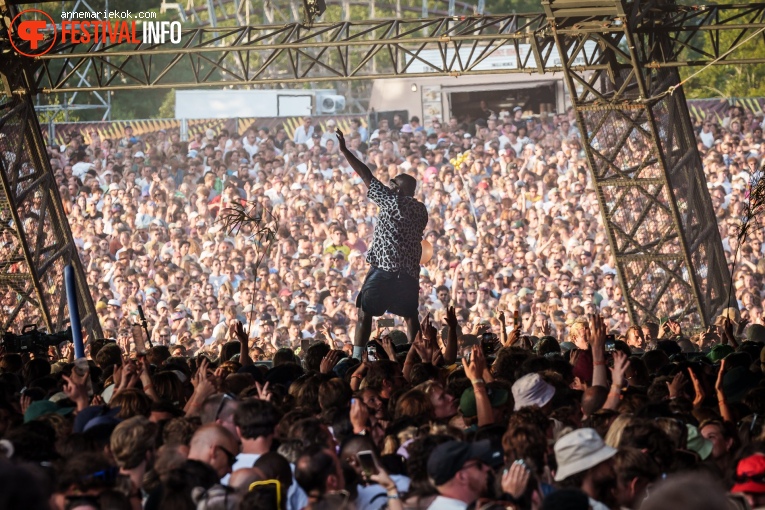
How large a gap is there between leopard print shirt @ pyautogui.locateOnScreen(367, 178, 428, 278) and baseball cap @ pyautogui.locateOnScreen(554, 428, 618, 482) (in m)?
8.02

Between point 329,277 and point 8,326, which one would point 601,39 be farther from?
point 8,326

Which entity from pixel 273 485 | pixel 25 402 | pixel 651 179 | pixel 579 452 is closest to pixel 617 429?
pixel 579 452

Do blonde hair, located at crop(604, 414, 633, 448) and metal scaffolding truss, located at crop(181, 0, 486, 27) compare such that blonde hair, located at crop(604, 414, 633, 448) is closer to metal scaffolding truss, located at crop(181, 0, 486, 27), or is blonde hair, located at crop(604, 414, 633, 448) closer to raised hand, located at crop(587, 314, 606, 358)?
raised hand, located at crop(587, 314, 606, 358)

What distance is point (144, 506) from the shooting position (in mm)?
5320

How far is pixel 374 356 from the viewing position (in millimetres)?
10172

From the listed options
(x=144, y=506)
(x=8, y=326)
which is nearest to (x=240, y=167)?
(x=8, y=326)

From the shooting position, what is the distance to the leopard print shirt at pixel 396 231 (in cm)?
1341

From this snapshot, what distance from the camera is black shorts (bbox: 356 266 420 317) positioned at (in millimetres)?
13539

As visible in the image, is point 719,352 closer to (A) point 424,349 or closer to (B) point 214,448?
(A) point 424,349

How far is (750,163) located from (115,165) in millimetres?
11246

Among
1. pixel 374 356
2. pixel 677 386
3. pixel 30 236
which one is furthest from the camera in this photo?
pixel 30 236

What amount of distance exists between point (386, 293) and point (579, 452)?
26.9ft

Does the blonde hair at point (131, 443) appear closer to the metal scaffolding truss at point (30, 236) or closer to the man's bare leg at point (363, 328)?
the man's bare leg at point (363, 328)

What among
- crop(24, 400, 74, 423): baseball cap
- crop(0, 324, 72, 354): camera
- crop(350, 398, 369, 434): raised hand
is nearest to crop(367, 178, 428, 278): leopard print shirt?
crop(0, 324, 72, 354): camera
